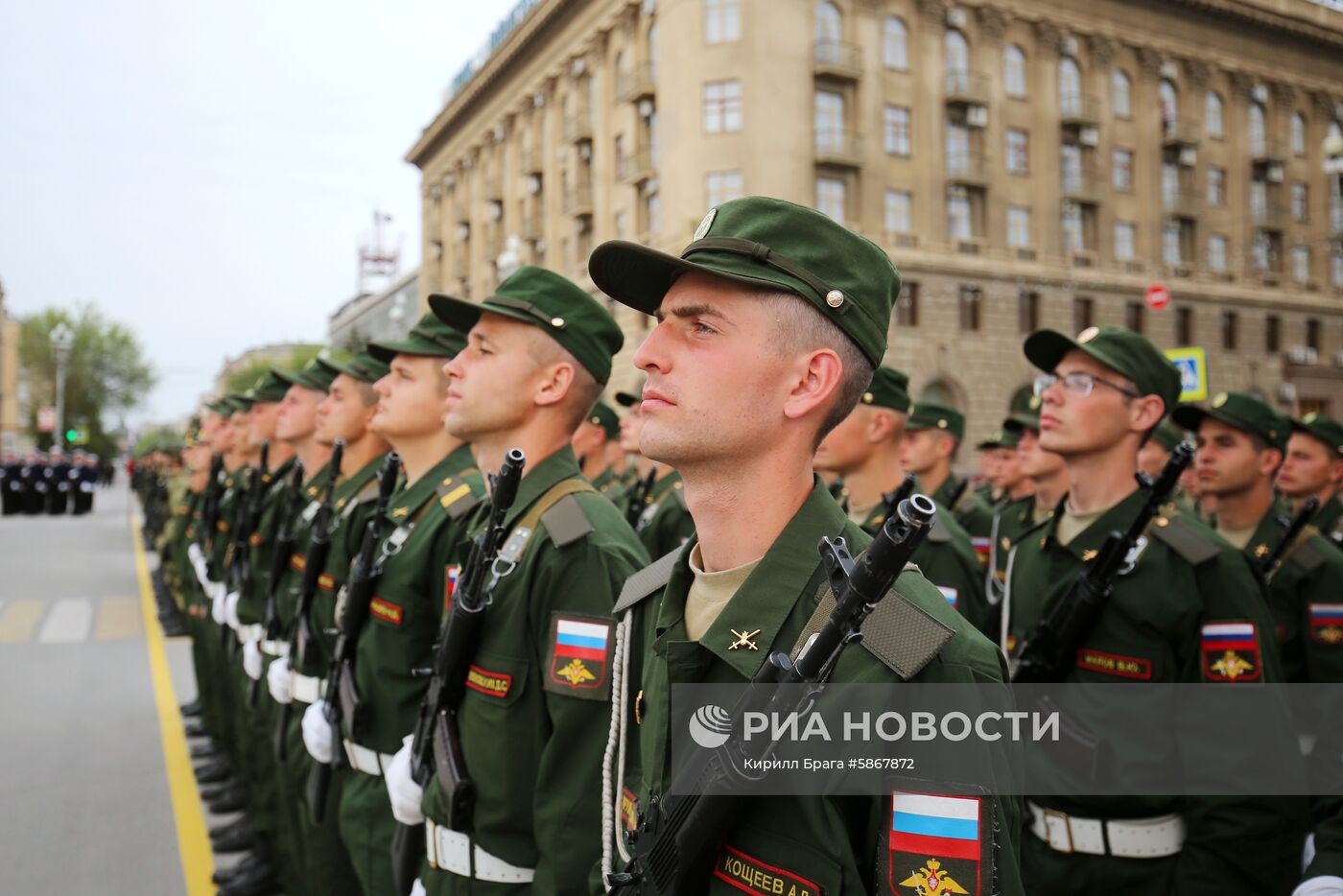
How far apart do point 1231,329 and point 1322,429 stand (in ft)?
119

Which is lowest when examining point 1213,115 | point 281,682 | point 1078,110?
point 281,682

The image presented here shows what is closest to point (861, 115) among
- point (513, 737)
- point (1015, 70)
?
point (1015, 70)

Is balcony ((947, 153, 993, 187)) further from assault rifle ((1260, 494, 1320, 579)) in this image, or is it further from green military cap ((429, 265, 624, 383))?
green military cap ((429, 265, 624, 383))

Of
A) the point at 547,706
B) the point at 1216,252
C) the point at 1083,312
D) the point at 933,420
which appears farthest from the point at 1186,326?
the point at 547,706

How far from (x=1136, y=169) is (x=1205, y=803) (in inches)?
1503

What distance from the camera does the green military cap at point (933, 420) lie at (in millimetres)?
7758

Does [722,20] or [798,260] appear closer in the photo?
[798,260]

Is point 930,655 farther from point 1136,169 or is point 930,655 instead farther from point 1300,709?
point 1136,169

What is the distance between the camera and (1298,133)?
4088 centimetres

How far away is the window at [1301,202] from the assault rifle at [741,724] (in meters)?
46.2

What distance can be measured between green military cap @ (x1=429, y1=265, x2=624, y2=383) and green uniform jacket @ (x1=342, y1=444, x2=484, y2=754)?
1.98 feet

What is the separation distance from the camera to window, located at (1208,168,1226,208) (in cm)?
3819

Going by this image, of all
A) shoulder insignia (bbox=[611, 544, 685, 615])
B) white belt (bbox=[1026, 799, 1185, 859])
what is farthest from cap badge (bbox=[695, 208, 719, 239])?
white belt (bbox=[1026, 799, 1185, 859])

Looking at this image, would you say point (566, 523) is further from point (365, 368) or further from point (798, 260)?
point (365, 368)
